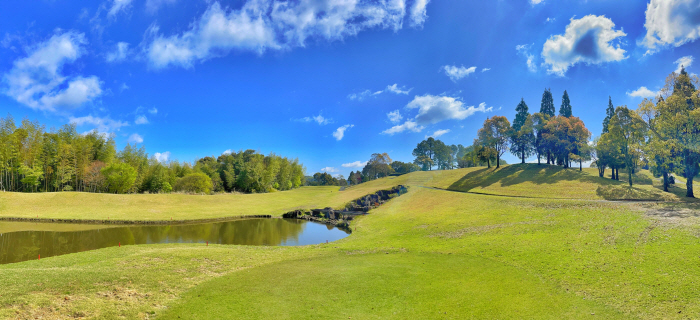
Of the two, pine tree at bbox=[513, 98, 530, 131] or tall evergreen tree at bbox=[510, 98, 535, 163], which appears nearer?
tall evergreen tree at bbox=[510, 98, 535, 163]

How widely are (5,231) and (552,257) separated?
5321 centimetres

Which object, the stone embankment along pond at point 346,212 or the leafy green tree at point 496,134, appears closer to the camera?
the stone embankment along pond at point 346,212

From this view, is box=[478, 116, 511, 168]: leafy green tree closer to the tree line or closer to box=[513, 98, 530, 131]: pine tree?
box=[513, 98, 530, 131]: pine tree

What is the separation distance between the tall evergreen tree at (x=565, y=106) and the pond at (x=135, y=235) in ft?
212

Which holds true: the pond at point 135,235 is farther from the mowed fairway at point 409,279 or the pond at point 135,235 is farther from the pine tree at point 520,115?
the pine tree at point 520,115

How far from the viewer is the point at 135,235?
1259 inches

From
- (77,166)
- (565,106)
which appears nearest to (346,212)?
(77,166)

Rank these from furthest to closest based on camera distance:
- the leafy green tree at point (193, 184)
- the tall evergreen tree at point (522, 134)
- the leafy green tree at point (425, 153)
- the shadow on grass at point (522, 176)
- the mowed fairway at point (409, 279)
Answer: the leafy green tree at point (425, 153), the leafy green tree at point (193, 184), the tall evergreen tree at point (522, 134), the shadow on grass at point (522, 176), the mowed fairway at point (409, 279)

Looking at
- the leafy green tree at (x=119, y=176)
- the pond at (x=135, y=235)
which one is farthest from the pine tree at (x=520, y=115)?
the leafy green tree at (x=119, y=176)

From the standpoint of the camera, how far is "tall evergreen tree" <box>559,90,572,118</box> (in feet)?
220

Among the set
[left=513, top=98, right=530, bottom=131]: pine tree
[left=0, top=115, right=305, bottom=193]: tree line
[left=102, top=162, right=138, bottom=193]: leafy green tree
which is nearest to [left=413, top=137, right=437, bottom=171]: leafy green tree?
[left=513, top=98, right=530, bottom=131]: pine tree

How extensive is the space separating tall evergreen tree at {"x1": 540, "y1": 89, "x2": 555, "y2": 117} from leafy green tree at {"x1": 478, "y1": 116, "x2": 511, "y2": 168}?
520 inches

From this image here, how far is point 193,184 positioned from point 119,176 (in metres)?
16.5

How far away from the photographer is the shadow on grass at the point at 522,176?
46881 mm
